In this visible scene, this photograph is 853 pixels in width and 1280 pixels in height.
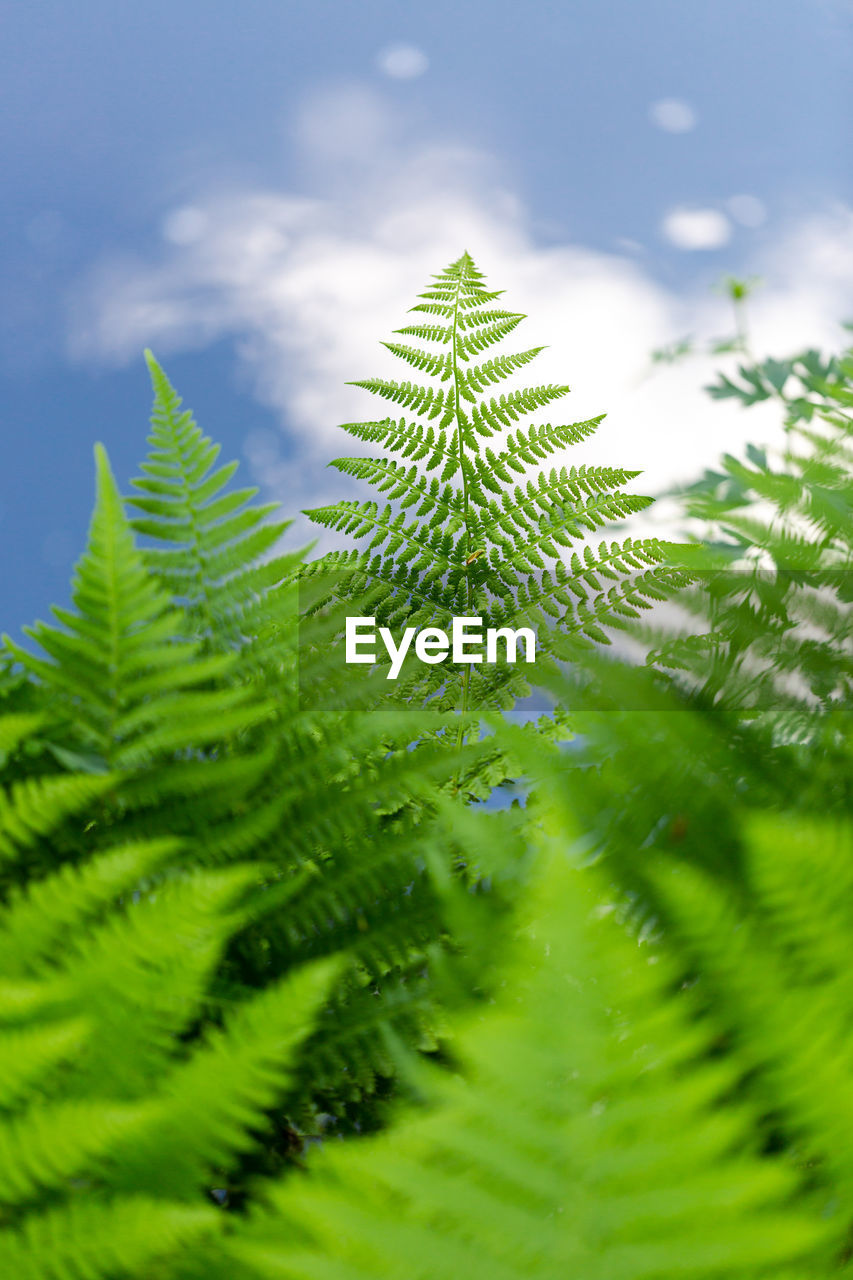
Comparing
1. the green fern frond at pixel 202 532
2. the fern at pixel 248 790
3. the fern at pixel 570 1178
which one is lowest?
the fern at pixel 570 1178

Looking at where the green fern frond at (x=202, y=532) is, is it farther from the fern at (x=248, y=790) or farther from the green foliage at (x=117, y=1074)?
the green foliage at (x=117, y=1074)

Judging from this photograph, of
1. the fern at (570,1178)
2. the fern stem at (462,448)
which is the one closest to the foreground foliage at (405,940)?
the fern at (570,1178)

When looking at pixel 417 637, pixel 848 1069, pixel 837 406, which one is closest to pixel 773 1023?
pixel 848 1069

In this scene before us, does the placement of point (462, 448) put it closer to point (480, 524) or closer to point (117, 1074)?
point (480, 524)

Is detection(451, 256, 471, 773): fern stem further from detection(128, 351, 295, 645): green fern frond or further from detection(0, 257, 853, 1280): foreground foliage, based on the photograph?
detection(128, 351, 295, 645): green fern frond

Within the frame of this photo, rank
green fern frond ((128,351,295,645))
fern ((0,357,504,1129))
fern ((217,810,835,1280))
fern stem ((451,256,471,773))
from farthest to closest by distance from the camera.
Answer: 1. fern stem ((451,256,471,773))
2. green fern frond ((128,351,295,645))
3. fern ((0,357,504,1129))
4. fern ((217,810,835,1280))

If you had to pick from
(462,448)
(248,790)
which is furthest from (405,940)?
(462,448)

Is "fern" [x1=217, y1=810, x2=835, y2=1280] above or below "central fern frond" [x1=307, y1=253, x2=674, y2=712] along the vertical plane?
below

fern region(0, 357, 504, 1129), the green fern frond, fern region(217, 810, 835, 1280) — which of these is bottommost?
fern region(217, 810, 835, 1280)

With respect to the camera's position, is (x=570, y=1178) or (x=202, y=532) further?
(x=202, y=532)

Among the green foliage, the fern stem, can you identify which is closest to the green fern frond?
the green foliage

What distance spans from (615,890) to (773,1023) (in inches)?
4.5

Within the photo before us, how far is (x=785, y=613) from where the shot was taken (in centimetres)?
54

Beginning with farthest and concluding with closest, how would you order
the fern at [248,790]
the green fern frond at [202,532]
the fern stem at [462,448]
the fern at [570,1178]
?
the fern stem at [462,448]
the green fern frond at [202,532]
the fern at [248,790]
the fern at [570,1178]
